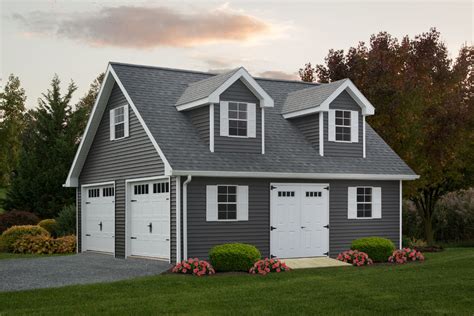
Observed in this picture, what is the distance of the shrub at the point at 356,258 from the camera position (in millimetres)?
22922

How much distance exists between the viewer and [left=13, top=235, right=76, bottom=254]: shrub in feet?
95.2

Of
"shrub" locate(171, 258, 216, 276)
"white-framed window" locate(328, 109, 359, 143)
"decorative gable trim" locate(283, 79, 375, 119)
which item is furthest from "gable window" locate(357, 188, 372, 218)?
"shrub" locate(171, 258, 216, 276)

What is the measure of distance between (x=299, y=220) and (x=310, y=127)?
381 centimetres

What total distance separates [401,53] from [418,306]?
21.4 m

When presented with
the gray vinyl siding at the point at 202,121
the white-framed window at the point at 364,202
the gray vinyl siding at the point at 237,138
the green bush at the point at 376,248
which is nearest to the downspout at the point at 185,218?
the gray vinyl siding at the point at 237,138

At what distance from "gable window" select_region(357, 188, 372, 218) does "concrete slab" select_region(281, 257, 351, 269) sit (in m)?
2.79

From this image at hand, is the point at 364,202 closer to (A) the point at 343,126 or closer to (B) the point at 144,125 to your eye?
(A) the point at 343,126

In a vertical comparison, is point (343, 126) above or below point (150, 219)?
above

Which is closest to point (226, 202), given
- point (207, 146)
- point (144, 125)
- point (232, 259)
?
point (207, 146)

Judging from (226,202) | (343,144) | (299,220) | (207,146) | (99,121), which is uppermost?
(99,121)

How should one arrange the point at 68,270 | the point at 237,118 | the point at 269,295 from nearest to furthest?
the point at 269,295 < the point at 68,270 < the point at 237,118

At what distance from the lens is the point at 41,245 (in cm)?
2902

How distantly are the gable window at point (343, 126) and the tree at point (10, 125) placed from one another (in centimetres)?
3579

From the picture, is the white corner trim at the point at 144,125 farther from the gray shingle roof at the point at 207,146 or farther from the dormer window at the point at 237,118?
the dormer window at the point at 237,118
